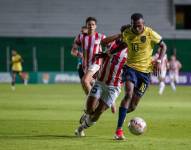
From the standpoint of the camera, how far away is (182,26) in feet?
184

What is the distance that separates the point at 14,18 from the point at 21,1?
1341mm

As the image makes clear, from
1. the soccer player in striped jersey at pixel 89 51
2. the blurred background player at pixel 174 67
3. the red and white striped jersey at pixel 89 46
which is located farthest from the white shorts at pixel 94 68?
the blurred background player at pixel 174 67

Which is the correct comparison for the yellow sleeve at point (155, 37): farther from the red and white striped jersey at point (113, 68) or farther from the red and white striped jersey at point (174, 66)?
the red and white striped jersey at point (174, 66)

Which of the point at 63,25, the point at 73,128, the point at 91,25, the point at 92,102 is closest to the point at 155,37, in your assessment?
the point at 92,102

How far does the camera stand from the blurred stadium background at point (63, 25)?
49.4m

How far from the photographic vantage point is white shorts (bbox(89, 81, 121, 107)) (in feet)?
45.7

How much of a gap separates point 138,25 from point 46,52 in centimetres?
3580

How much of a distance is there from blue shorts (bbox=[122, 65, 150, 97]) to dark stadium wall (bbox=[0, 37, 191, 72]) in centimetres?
3489

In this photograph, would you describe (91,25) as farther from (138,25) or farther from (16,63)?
→ (16,63)

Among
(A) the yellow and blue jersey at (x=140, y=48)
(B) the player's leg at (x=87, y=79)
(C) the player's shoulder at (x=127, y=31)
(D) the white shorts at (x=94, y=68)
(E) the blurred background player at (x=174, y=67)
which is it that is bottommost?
(E) the blurred background player at (x=174, y=67)

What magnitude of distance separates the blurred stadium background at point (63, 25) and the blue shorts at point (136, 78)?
34.8 meters

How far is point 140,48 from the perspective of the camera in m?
14.3

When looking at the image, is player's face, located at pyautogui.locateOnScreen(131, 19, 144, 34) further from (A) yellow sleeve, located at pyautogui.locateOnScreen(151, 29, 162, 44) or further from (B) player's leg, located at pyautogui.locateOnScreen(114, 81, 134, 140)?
(B) player's leg, located at pyautogui.locateOnScreen(114, 81, 134, 140)

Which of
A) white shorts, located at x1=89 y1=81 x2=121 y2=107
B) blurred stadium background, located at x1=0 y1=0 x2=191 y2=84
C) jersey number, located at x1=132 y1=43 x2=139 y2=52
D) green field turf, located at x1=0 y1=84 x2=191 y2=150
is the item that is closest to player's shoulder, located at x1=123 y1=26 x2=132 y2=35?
jersey number, located at x1=132 y1=43 x2=139 y2=52
